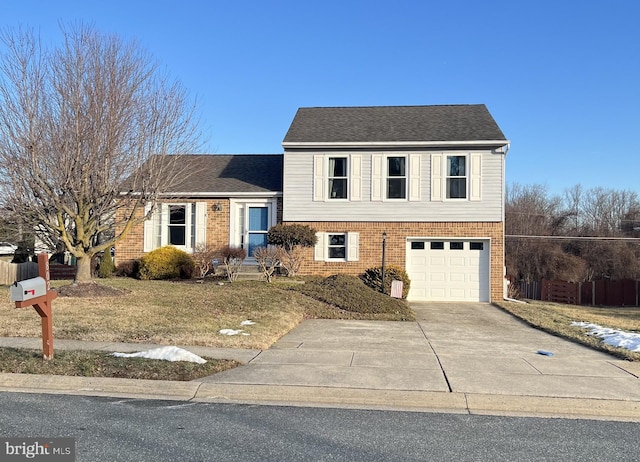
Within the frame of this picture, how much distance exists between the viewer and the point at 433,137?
18.1 meters

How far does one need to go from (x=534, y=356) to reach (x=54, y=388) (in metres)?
7.18

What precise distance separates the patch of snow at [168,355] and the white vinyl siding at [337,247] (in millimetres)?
10829

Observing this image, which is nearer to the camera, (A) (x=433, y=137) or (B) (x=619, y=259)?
(A) (x=433, y=137)

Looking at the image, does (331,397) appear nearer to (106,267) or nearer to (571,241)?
(106,267)

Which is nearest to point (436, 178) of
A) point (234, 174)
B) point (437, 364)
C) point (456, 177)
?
point (456, 177)

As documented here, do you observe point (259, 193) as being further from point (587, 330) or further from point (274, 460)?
point (274, 460)

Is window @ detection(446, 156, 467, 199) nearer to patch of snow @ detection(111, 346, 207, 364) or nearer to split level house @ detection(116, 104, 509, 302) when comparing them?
split level house @ detection(116, 104, 509, 302)

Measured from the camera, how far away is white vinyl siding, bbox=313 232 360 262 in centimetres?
1819

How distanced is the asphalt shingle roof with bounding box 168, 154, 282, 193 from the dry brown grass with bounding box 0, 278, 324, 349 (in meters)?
5.14

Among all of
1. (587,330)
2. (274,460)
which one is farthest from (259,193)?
(274,460)

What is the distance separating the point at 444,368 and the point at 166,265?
40.9 feet

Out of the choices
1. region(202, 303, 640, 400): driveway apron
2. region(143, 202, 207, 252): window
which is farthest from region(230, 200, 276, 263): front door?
region(202, 303, 640, 400): driveway apron

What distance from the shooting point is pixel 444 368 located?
744cm

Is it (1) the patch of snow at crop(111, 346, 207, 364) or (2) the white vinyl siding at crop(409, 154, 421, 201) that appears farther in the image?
(2) the white vinyl siding at crop(409, 154, 421, 201)
